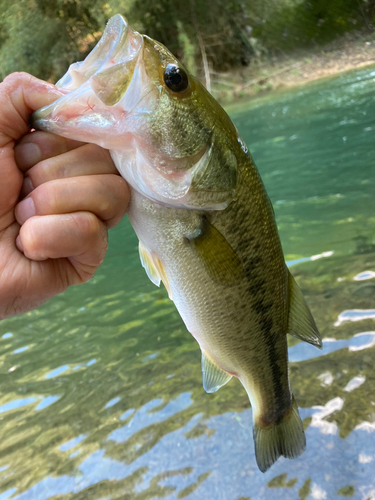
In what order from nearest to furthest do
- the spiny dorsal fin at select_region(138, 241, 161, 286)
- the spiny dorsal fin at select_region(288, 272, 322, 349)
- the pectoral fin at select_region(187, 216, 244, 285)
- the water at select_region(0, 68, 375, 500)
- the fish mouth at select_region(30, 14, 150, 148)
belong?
the fish mouth at select_region(30, 14, 150, 148), the pectoral fin at select_region(187, 216, 244, 285), the spiny dorsal fin at select_region(138, 241, 161, 286), the spiny dorsal fin at select_region(288, 272, 322, 349), the water at select_region(0, 68, 375, 500)

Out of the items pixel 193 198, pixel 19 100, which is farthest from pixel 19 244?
pixel 193 198

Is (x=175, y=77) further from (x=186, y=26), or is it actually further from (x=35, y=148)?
(x=186, y=26)

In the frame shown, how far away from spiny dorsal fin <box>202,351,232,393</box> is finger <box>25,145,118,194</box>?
95cm

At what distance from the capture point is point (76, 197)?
1218 millimetres

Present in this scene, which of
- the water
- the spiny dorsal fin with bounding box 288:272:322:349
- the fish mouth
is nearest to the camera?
the fish mouth

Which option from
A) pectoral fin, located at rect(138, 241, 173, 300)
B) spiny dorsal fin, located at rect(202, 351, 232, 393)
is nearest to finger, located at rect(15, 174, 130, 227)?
pectoral fin, located at rect(138, 241, 173, 300)

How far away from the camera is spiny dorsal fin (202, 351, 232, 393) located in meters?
1.80

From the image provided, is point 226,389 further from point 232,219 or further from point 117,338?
point 232,219

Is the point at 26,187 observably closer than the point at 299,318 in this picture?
Yes

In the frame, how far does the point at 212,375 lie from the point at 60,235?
1.00m

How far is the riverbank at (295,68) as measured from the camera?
2006cm

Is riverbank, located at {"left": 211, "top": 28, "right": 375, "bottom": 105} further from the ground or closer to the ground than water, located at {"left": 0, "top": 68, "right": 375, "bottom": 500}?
closer to the ground

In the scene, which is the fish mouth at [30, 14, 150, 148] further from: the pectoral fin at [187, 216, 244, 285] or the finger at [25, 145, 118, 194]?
the pectoral fin at [187, 216, 244, 285]

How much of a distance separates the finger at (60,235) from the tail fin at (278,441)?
1.18m
